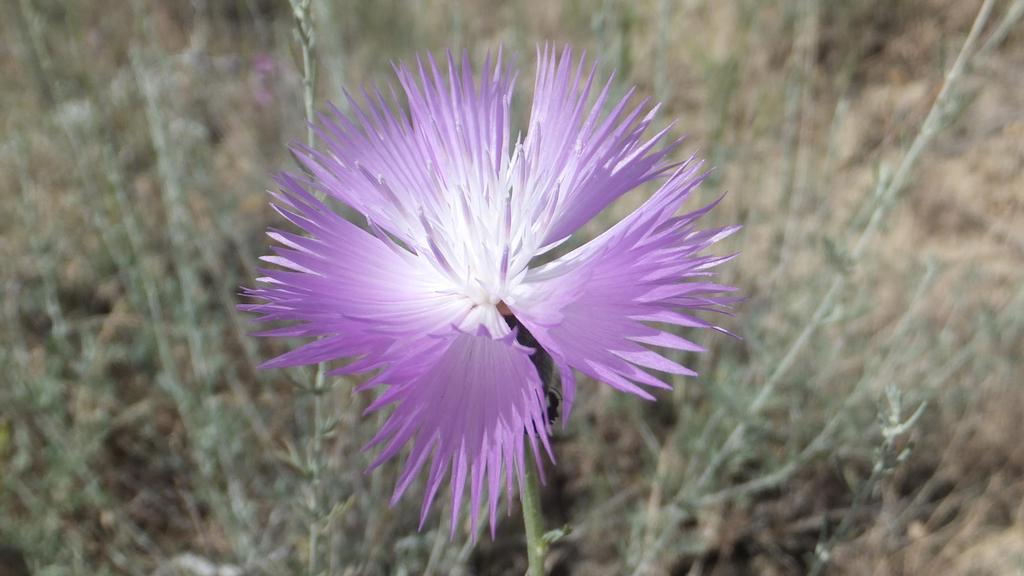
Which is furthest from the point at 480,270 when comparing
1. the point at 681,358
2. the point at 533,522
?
the point at 681,358

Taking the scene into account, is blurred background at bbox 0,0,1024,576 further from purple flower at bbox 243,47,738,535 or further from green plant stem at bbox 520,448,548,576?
green plant stem at bbox 520,448,548,576

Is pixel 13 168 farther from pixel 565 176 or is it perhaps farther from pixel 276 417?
pixel 565 176

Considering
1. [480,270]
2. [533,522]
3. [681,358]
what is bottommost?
[681,358]

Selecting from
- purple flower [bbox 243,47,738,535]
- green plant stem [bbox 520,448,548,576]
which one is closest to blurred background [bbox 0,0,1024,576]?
purple flower [bbox 243,47,738,535]

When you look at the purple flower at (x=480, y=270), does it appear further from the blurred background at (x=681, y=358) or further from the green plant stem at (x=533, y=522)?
the blurred background at (x=681, y=358)

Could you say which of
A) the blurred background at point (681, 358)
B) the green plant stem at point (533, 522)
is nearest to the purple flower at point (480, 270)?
the green plant stem at point (533, 522)

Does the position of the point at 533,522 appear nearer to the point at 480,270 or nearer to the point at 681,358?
the point at 480,270

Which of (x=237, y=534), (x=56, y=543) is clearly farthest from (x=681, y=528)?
(x=56, y=543)
